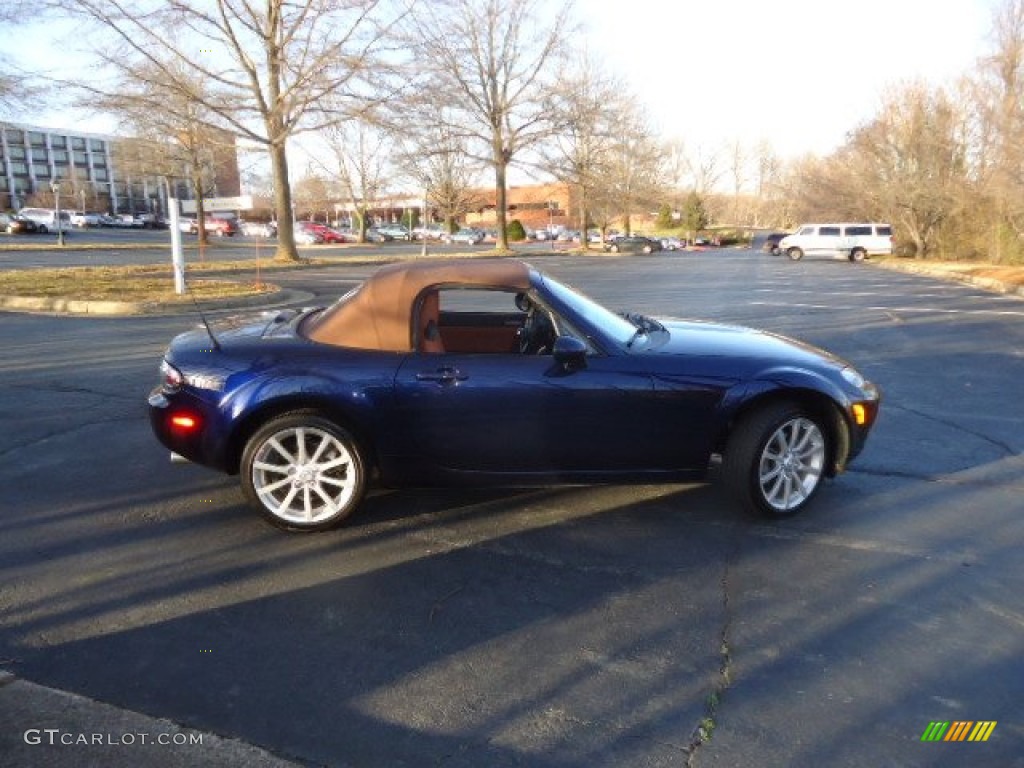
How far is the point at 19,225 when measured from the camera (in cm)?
4953

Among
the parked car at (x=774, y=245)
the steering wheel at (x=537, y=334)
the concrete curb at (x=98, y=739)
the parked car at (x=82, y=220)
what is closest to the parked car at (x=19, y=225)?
the parked car at (x=82, y=220)

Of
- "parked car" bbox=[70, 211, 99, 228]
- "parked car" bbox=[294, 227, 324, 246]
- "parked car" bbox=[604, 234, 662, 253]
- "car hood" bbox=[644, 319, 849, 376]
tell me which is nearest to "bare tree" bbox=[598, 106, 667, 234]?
"parked car" bbox=[604, 234, 662, 253]

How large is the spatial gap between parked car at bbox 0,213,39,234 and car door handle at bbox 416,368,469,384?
5830cm

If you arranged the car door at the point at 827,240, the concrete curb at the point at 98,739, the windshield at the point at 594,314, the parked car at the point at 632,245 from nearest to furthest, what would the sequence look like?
1. the concrete curb at the point at 98,739
2. the windshield at the point at 594,314
3. the car door at the point at 827,240
4. the parked car at the point at 632,245

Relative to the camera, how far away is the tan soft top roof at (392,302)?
3801 millimetres

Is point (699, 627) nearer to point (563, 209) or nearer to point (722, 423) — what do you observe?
point (722, 423)

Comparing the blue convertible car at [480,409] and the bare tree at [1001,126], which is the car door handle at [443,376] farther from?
the bare tree at [1001,126]

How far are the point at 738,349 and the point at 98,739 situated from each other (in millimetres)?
3416

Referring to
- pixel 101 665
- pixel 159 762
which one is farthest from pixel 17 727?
pixel 159 762

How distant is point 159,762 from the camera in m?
2.12

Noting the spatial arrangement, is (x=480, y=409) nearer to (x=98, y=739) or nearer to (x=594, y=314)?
(x=594, y=314)

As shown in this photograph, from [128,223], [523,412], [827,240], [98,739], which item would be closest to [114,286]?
[523,412]

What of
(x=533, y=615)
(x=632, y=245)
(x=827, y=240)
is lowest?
(x=533, y=615)

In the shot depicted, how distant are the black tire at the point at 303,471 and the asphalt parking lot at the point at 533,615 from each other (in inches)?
5.9
